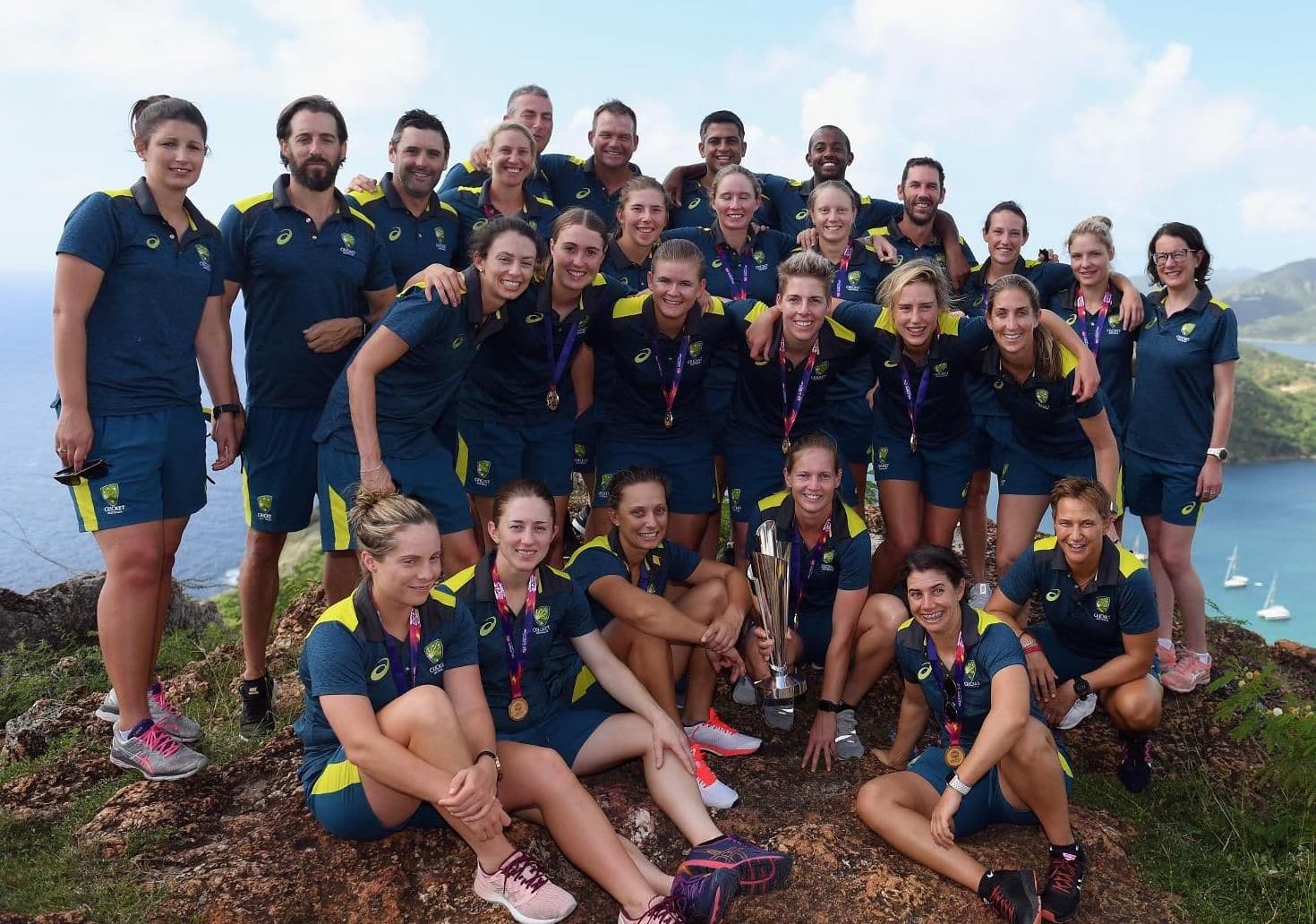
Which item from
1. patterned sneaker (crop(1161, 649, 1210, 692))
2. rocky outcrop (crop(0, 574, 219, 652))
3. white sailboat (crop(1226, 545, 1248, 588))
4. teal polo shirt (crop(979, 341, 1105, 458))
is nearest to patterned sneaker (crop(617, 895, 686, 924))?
teal polo shirt (crop(979, 341, 1105, 458))

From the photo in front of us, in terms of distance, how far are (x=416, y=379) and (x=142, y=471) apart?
1.38 meters

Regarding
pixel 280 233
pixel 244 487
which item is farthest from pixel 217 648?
pixel 280 233

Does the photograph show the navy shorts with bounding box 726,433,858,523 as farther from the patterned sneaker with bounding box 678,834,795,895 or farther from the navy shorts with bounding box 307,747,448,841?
the navy shorts with bounding box 307,747,448,841

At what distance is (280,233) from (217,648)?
3.95 m

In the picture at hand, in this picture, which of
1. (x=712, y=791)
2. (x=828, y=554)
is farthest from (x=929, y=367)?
(x=712, y=791)

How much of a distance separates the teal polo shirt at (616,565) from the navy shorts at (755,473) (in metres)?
0.85

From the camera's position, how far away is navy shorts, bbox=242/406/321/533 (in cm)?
535

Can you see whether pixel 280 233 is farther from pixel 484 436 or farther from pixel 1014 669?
pixel 1014 669

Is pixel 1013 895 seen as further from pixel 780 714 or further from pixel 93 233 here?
pixel 93 233

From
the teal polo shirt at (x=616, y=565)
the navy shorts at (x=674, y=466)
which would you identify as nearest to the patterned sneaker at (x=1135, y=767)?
the teal polo shirt at (x=616, y=565)

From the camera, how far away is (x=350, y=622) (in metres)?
3.90

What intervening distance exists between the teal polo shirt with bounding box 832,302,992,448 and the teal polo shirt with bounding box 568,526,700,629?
72.3 inches

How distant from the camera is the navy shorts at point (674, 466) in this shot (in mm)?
6016

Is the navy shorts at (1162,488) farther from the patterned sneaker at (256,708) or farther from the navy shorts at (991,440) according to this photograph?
the patterned sneaker at (256,708)
